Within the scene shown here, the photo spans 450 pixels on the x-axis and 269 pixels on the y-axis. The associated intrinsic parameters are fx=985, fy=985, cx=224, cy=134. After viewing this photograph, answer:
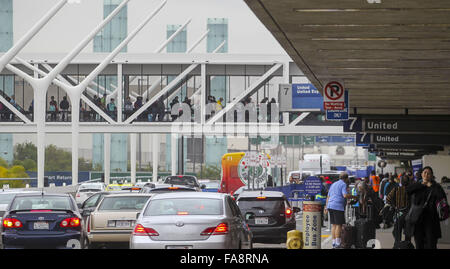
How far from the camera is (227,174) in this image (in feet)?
198

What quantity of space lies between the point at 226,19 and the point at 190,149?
28.9m

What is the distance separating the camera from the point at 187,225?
16000 mm

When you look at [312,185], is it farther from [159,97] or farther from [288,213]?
[159,97]

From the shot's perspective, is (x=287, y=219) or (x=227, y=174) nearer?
(x=287, y=219)

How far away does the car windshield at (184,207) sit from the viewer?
657 inches

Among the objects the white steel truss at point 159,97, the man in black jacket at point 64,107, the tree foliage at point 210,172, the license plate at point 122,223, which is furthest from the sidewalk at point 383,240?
the tree foliage at point 210,172

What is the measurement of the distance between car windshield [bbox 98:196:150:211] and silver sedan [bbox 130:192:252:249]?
5107mm

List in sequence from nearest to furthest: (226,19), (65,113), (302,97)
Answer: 1. (302,97)
2. (65,113)
3. (226,19)

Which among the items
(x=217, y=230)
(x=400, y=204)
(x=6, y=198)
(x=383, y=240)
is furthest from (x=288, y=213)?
(x=217, y=230)

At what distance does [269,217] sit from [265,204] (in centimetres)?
45

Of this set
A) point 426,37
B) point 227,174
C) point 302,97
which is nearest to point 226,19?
point 227,174

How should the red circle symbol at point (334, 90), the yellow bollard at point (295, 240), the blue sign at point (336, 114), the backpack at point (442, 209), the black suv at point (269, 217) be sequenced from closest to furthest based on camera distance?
the backpack at point (442, 209) < the yellow bollard at point (295, 240) < the red circle symbol at point (334, 90) < the black suv at point (269, 217) < the blue sign at point (336, 114)

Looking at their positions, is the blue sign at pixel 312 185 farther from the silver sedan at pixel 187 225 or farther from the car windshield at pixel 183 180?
the silver sedan at pixel 187 225

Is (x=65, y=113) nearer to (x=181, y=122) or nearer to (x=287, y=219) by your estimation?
(x=181, y=122)
